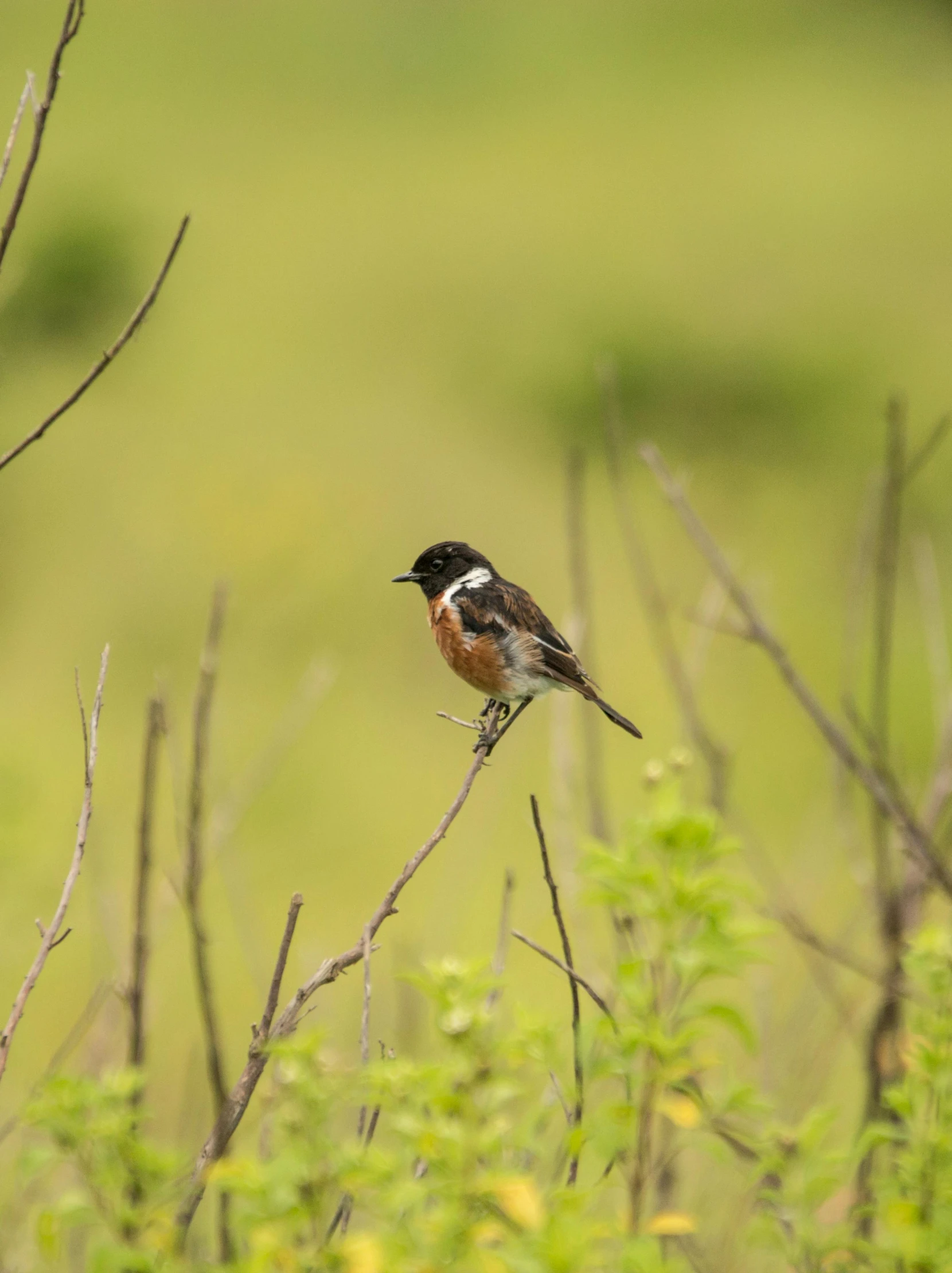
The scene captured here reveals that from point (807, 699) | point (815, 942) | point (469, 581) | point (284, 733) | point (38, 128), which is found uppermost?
point (38, 128)

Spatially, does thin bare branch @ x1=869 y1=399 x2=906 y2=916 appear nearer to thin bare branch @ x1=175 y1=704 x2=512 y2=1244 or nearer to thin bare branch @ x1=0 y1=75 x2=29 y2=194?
thin bare branch @ x1=175 y1=704 x2=512 y2=1244

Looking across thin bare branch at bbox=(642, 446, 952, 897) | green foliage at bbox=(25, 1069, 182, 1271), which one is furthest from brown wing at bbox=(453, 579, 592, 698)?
green foliage at bbox=(25, 1069, 182, 1271)

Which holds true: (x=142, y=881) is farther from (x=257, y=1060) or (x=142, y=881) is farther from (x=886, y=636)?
(x=886, y=636)

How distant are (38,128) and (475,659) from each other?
237 centimetres

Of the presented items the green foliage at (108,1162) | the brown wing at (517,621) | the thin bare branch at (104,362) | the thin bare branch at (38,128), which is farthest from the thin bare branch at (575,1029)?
the brown wing at (517,621)

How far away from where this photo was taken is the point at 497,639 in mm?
3938

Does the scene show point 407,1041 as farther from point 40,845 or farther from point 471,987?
point 40,845

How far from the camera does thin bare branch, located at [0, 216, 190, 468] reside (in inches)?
70.1

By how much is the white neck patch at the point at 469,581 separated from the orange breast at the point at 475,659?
0.45 feet

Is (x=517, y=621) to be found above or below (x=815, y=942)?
above

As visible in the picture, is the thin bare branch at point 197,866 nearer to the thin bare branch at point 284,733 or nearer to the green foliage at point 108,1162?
the green foliage at point 108,1162

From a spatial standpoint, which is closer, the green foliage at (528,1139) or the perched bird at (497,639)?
the green foliage at (528,1139)

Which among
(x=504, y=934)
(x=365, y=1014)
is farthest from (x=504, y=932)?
(x=365, y=1014)

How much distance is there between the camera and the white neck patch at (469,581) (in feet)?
13.5
